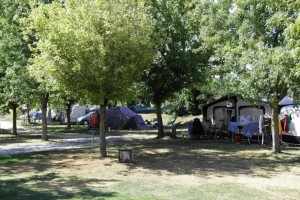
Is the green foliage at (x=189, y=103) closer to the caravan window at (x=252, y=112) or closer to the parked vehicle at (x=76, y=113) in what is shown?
the parked vehicle at (x=76, y=113)

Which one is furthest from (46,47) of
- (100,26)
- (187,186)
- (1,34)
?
(1,34)

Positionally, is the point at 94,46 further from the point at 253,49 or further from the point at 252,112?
the point at 252,112

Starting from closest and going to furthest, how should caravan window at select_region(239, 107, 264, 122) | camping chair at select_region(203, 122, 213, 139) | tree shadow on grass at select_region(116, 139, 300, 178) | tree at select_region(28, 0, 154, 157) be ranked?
1. tree shadow on grass at select_region(116, 139, 300, 178)
2. tree at select_region(28, 0, 154, 157)
3. caravan window at select_region(239, 107, 264, 122)
4. camping chair at select_region(203, 122, 213, 139)

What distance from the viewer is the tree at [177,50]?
57.3 ft

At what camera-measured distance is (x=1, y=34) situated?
17797 millimetres

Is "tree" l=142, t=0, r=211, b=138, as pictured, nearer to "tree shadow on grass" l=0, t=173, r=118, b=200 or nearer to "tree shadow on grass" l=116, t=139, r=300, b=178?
"tree shadow on grass" l=116, t=139, r=300, b=178

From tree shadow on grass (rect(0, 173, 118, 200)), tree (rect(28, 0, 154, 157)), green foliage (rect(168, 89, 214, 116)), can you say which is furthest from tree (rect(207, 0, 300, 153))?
green foliage (rect(168, 89, 214, 116))

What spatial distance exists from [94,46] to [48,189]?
16.7ft

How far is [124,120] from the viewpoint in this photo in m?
28.0

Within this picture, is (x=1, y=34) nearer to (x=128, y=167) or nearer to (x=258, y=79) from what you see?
(x=128, y=167)

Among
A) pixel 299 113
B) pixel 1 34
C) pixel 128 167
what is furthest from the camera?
pixel 1 34

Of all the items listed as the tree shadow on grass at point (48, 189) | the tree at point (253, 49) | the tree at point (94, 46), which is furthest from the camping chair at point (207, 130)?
the tree shadow on grass at point (48, 189)

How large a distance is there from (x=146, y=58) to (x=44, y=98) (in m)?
9.29

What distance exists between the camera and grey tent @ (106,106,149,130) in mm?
27984
